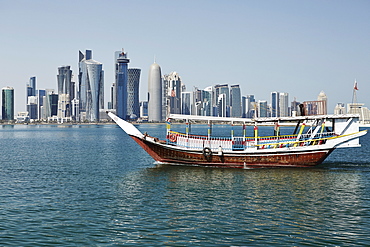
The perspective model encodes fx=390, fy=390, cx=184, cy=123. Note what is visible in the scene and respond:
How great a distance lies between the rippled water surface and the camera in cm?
1966

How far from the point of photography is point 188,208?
25.2 meters

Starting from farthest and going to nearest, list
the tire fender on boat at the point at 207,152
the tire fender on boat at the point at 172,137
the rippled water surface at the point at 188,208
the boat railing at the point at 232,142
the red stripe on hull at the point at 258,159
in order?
the tire fender on boat at the point at 172,137, the boat railing at the point at 232,142, the tire fender on boat at the point at 207,152, the red stripe on hull at the point at 258,159, the rippled water surface at the point at 188,208

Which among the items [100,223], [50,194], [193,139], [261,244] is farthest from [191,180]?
[261,244]

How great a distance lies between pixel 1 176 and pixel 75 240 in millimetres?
24586

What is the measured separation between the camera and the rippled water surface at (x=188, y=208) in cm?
1966

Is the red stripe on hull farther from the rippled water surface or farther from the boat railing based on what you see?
the rippled water surface

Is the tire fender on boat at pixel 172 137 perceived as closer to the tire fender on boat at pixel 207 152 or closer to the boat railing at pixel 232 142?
the boat railing at pixel 232 142

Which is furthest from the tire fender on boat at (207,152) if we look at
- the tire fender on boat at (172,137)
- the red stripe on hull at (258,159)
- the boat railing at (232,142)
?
the tire fender on boat at (172,137)

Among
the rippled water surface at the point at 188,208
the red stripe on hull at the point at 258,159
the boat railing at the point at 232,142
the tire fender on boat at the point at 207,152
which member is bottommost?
the rippled water surface at the point at 188,208

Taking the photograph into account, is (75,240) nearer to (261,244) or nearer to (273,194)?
(261,244)

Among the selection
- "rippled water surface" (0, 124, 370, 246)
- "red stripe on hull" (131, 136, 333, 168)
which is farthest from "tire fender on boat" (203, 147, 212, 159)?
"rippled water surface" (0, 124, 370, 246)

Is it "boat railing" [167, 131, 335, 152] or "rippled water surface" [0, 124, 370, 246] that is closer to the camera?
"rippled water surface" [0, 124, 370, 246]

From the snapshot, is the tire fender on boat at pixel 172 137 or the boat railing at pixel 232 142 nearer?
the boat railing at pixel 232 142

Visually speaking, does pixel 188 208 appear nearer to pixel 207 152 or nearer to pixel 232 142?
pixel 207 152
